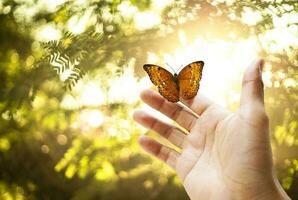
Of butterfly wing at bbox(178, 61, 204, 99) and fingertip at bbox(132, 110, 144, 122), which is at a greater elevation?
butterfly wing at bbox(178, 61, 204, 99)

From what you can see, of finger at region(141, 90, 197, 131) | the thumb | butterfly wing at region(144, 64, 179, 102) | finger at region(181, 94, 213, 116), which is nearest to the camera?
the thumb

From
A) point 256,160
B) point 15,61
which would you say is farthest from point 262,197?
point 15,61

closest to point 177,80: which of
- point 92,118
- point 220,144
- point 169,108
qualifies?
point 169,108

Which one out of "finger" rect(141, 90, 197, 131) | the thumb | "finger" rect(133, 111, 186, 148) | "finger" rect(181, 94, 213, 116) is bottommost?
"finger" rect(133, 111, 186, 148)

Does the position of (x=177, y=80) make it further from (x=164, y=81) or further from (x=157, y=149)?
(x=157, y=149)

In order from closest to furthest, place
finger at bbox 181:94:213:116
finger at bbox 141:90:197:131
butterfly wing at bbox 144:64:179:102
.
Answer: butterfly wing at bbox 144:64:179:102, finger at bbox 181:94:213:116, finger at bbox 141:90:197:131

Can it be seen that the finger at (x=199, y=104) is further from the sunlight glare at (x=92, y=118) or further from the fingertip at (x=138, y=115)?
the sunlight glare at (x=92, y=118)

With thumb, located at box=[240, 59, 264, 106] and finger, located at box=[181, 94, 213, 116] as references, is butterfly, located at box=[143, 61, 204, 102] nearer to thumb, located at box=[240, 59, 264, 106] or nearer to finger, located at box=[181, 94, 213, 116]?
finger, located at box=[181, 94, 213, 116]

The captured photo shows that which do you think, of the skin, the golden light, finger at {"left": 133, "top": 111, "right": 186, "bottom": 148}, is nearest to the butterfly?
the skin
